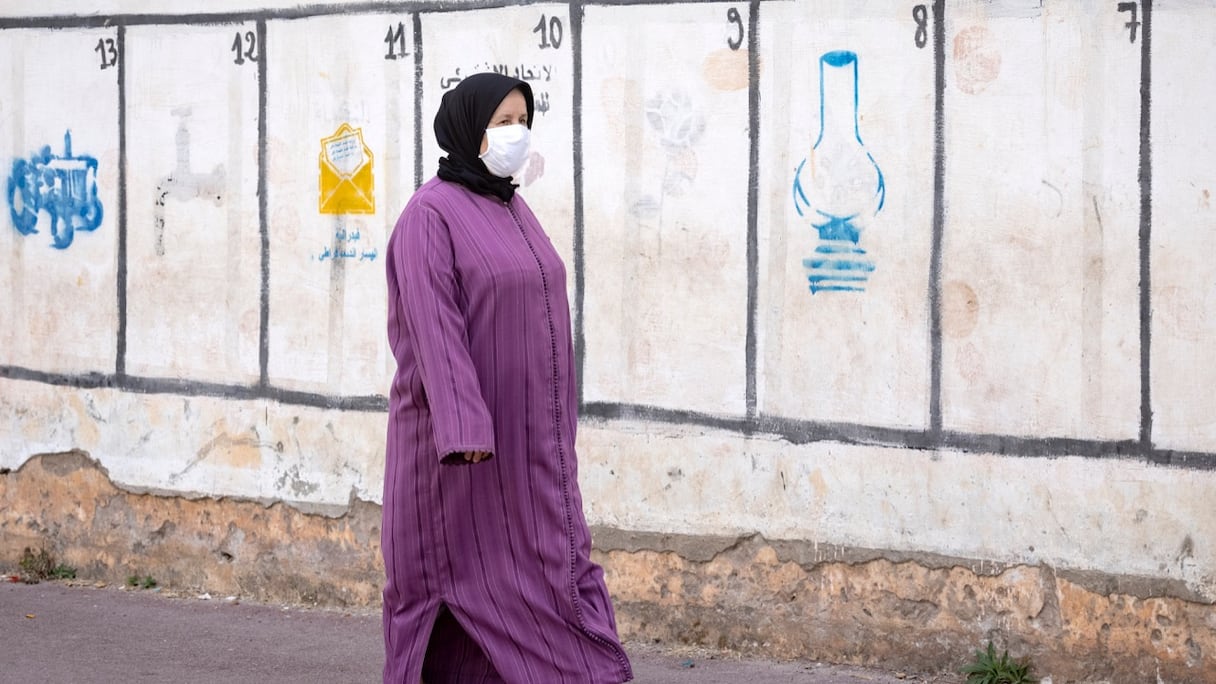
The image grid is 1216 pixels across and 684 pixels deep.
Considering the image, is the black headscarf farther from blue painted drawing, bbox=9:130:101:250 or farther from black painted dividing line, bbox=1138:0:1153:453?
Answer: blue painted drawing, bbox=9:130:101:250

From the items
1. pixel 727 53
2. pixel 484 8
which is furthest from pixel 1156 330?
pixel 484 8

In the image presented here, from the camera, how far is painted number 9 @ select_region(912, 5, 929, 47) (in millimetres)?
5203

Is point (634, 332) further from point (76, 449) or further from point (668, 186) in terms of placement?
point (76, 449)

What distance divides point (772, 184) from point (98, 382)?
295 centimetres

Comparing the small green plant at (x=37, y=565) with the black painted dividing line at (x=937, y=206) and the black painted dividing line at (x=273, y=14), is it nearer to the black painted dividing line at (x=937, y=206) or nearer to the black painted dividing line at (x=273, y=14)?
the black painted dividing line at (x=273, y=14)

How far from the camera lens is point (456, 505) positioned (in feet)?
13.4

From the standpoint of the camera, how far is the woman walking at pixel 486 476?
4062mm

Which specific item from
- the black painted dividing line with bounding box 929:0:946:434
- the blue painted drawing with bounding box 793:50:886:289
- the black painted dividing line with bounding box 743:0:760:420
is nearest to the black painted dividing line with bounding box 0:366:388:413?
the black painted dividing line with bounding box 743:0:760:420

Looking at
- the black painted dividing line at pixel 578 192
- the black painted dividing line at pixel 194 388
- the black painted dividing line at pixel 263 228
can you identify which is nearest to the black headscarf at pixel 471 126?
the black painted dividing line at pixel 578 192

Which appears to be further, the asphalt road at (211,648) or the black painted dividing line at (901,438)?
the asphalt road at (211,648)

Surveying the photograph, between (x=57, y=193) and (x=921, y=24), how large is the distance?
142 inches

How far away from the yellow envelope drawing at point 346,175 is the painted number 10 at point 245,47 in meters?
0.47

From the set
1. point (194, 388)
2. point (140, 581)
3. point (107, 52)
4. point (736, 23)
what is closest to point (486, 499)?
point (736, 23)

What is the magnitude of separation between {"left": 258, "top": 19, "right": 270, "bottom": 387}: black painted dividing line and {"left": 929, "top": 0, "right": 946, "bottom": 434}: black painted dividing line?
8.42 feet
